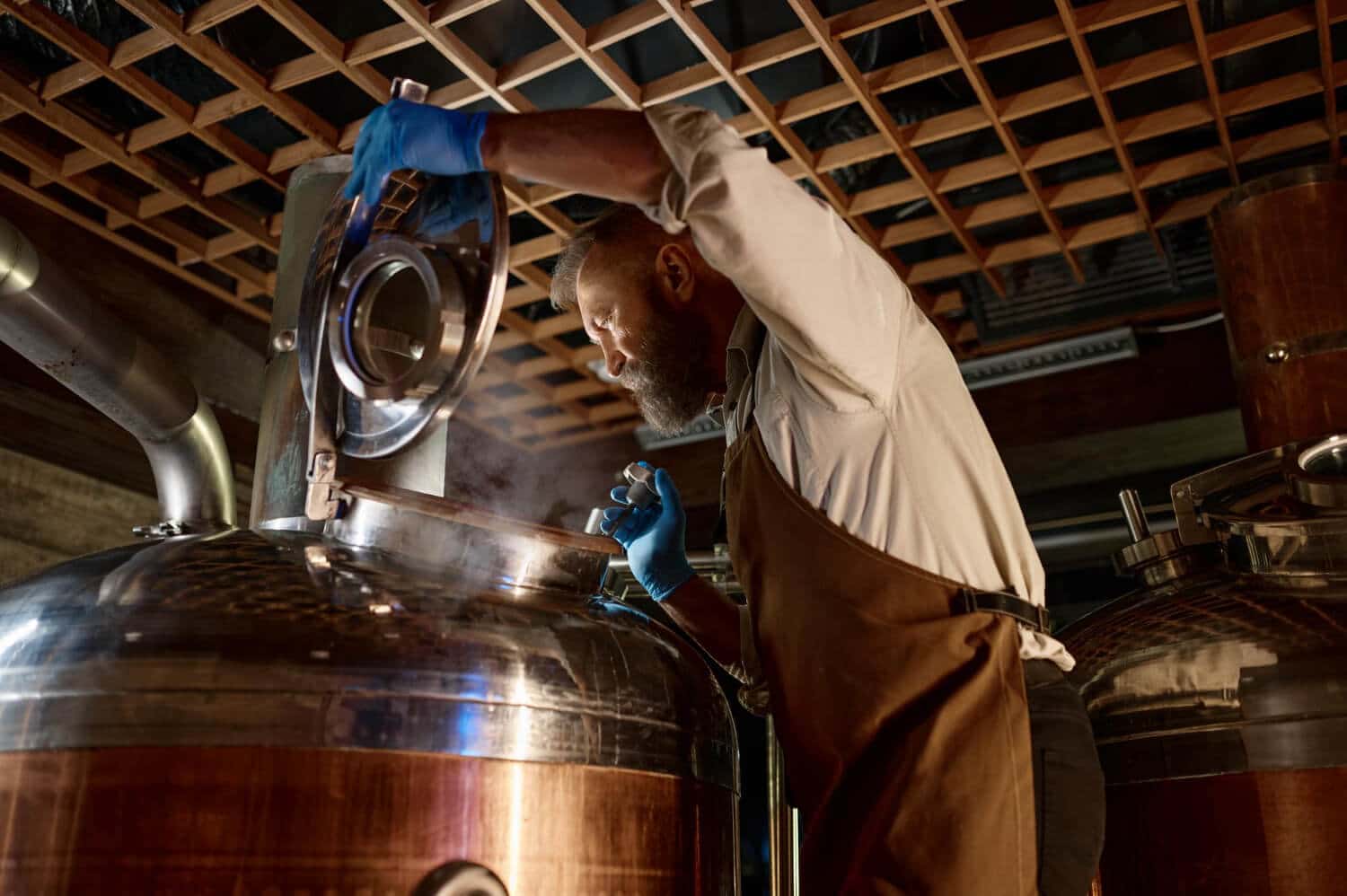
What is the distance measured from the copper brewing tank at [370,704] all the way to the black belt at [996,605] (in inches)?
18.1

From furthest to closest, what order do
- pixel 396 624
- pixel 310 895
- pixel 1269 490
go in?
pixel 1269 490
pixel 396 624
pixel 310 895

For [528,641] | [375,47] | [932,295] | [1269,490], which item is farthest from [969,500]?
[932,295]

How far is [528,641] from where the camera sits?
1.55 m

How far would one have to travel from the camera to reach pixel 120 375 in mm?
2805

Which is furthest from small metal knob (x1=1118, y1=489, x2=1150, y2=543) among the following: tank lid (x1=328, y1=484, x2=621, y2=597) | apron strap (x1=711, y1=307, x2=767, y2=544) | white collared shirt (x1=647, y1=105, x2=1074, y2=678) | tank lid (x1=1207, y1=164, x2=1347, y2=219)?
tank lid (x1=328, y1=484, x2=621, y2=597)

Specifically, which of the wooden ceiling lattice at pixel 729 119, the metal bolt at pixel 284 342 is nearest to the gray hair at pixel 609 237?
the metal bolt at pixel 284 342

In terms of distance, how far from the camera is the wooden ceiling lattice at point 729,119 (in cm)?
272

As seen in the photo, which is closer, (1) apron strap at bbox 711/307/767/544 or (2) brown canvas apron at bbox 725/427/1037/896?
(2) brown canvas apron at bbox 725/427/1037/896

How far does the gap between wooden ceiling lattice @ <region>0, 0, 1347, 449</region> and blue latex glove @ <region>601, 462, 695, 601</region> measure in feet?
3.57

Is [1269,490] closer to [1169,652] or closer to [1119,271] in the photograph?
[1169,652]

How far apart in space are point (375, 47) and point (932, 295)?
2302 millimetres

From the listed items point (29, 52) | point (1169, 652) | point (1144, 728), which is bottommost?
point (1144, 728)

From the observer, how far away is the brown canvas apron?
4.55 ft

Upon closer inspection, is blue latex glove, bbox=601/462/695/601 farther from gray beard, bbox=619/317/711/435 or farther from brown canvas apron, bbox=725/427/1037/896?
brown canvas apron, bbox=725/427/1037/896
